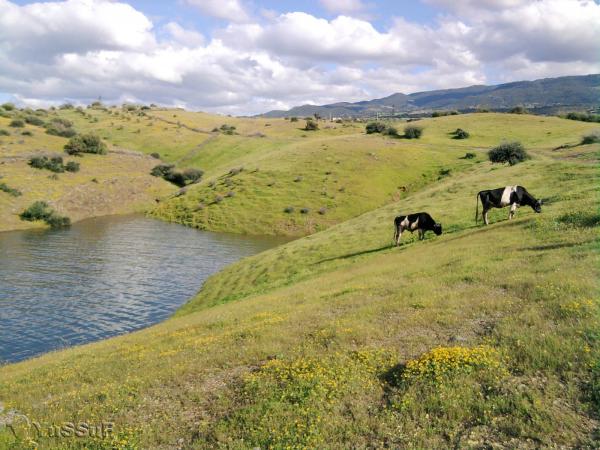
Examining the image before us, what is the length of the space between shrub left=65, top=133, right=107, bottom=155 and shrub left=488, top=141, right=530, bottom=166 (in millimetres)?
91786

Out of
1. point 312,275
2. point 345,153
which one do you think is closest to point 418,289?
point 312,275

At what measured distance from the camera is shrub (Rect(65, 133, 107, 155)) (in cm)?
10550

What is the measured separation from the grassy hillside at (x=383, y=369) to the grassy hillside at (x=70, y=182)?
68.8 metres

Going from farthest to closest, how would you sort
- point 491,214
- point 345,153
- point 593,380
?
1. point 345,153
2. point 491,214
3. point 593,380

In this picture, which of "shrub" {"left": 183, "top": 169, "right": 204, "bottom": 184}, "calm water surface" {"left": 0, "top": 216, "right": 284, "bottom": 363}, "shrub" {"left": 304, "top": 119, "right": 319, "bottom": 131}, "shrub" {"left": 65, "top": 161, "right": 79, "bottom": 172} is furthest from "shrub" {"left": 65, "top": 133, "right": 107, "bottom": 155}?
"shrub" {"left": 304, "top": 119, "right": 319, "bottom": 131}

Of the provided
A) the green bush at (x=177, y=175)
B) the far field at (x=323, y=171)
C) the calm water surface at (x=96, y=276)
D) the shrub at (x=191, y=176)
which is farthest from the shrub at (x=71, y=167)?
the shrub at (x=191, y=176)

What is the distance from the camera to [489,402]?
9008 millimetres

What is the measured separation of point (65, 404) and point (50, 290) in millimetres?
34545

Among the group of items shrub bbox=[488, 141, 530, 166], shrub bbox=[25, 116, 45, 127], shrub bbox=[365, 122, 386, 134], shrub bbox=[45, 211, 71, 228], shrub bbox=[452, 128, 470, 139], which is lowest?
shrub bbox=[45, 211, 71, 228]

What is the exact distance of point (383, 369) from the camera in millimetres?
11164

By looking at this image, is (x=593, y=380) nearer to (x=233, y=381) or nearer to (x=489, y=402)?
(x=489, y=402)

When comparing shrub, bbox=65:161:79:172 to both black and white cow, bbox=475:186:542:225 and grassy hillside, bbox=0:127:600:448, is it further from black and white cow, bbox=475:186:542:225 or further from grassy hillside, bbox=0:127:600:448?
black and white cow, bbox=475:186:542:225

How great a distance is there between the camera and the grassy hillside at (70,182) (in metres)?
80.4

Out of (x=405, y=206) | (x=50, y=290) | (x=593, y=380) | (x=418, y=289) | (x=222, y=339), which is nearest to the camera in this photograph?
(x=593, y=380)
